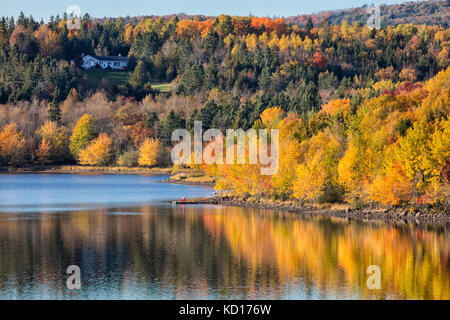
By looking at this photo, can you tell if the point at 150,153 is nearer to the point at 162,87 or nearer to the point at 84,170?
the point at 84,170

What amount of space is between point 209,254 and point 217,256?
827 millimetres

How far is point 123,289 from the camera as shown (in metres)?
36.4

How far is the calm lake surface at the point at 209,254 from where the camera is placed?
36.4 m

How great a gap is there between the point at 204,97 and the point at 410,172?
116511 mm

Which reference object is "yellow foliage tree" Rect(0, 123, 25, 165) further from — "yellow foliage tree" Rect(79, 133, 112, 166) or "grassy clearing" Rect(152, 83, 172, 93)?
"grassy clearing" Rect(152, 83, 172, 93)

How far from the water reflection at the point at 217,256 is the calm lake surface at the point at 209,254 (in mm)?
67

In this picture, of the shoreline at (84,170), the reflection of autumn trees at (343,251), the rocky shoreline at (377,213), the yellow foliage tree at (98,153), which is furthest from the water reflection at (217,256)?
the yellow foliage tree at (98,153)

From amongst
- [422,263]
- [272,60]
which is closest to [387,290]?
[422,263]

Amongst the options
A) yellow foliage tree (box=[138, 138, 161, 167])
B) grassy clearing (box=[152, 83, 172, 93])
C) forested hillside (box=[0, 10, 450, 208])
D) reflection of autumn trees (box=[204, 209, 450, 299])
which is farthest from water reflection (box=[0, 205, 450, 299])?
grassy clearing (box=[152, 83, 172, 93])

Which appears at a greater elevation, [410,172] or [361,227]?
[410,172]

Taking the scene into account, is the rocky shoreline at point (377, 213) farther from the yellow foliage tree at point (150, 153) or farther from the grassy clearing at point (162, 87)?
the grassy clearing at point (162, 87)

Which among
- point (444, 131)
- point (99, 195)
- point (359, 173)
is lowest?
point (99, 195)

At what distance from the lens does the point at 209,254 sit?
4578cm
